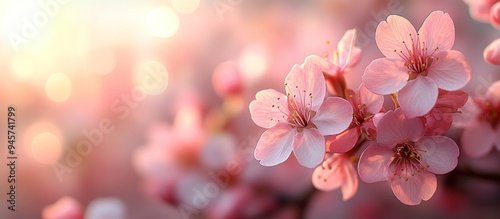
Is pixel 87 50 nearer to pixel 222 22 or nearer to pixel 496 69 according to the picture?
pixel 222 22

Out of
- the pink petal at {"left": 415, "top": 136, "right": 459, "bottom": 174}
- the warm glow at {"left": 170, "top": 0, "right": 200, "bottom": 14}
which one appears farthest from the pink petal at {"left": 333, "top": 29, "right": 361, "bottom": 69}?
the warm glow at {"left": 170, "top": 0, "right": 200, "bottom": 14}

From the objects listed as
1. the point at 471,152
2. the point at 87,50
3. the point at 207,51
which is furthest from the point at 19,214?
the point at 471,152

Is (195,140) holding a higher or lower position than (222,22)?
lower

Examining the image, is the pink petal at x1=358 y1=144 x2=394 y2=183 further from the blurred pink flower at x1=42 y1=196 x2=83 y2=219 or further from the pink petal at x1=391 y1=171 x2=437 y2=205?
the blurred pink flower at x1=42 y1=196 x2=83 y2=219

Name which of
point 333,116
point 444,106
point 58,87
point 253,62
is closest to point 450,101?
point 444,106
